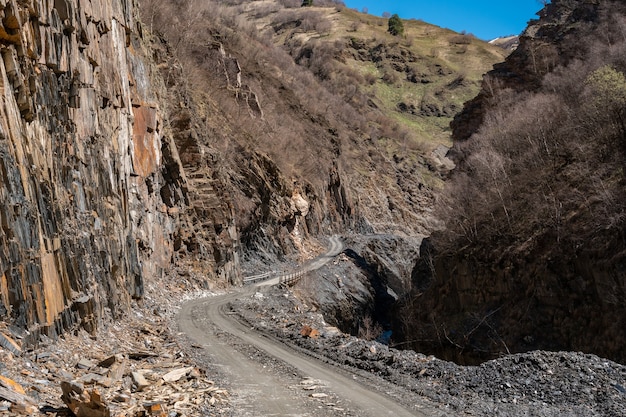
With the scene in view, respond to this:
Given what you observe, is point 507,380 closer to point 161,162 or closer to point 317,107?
point 161,162

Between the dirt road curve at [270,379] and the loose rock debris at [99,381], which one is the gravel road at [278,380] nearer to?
the dirt road curve at [270,379]

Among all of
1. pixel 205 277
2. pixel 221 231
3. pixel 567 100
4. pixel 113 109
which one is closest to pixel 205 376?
pixel 113 109

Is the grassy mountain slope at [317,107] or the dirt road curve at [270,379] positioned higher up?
the grassy mountain slope at [317,107]

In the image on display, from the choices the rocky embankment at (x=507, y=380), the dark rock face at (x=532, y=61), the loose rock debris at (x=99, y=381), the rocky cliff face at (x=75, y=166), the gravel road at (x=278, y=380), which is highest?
the dark rock face at (x=532, y=61)

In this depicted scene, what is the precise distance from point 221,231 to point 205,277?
5.35 metres

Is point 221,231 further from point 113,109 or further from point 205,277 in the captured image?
point 113,109

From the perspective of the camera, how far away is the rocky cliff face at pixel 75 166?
10797 mm

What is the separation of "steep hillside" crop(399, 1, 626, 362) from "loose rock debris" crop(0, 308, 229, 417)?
22.5 m

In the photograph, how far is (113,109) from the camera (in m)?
22.6

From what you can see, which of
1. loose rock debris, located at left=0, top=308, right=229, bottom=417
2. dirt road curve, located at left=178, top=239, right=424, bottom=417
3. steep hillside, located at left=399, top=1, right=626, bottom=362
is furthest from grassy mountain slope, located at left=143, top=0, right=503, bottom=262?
loose rock debris, located at left=0, top=308, right=229, bottom=417

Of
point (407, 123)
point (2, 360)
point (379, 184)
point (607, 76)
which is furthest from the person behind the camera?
point (407, 123)

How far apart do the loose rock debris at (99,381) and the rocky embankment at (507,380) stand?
4679 millimetres

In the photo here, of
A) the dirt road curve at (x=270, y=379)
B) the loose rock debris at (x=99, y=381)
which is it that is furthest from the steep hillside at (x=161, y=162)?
the dirt road curve at (x=270, y=379)

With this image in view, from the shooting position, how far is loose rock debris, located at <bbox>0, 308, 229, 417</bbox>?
7.80 meters
